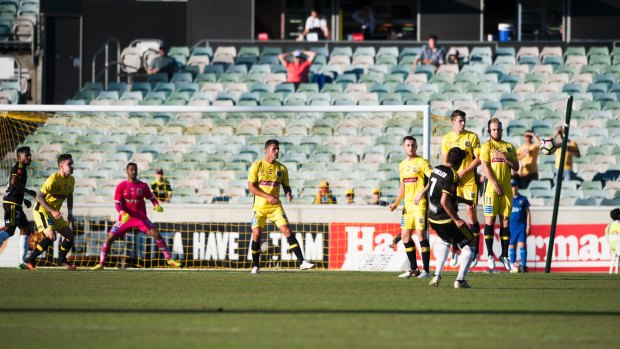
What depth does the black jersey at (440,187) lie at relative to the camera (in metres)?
13.7

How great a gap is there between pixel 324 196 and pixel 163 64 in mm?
9141

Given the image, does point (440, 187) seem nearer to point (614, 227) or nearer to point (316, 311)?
point (316, 311)

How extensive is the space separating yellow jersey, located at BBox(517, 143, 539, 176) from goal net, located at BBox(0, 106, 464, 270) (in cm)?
183

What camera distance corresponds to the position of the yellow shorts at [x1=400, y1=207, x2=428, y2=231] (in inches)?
645

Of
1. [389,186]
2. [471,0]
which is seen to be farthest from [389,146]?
[471,0]

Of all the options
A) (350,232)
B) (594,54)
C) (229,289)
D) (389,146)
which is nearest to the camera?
(229,289)

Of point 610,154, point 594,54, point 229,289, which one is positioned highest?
point 594,54

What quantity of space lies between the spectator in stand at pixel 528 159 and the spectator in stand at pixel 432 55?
19.4 feet

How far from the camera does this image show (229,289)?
1351 centimetres

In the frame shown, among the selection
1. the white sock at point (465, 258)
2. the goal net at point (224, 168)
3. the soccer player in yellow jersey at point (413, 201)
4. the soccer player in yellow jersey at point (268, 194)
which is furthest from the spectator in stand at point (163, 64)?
the white sock at point (465, 258)

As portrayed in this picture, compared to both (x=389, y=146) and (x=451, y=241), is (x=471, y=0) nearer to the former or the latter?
(x=389, y=146)

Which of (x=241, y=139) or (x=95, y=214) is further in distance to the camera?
(x=241, y=139)

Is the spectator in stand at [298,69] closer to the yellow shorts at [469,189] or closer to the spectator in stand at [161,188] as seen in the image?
the spectator in stand at [161,188]

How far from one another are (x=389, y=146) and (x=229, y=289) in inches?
460
